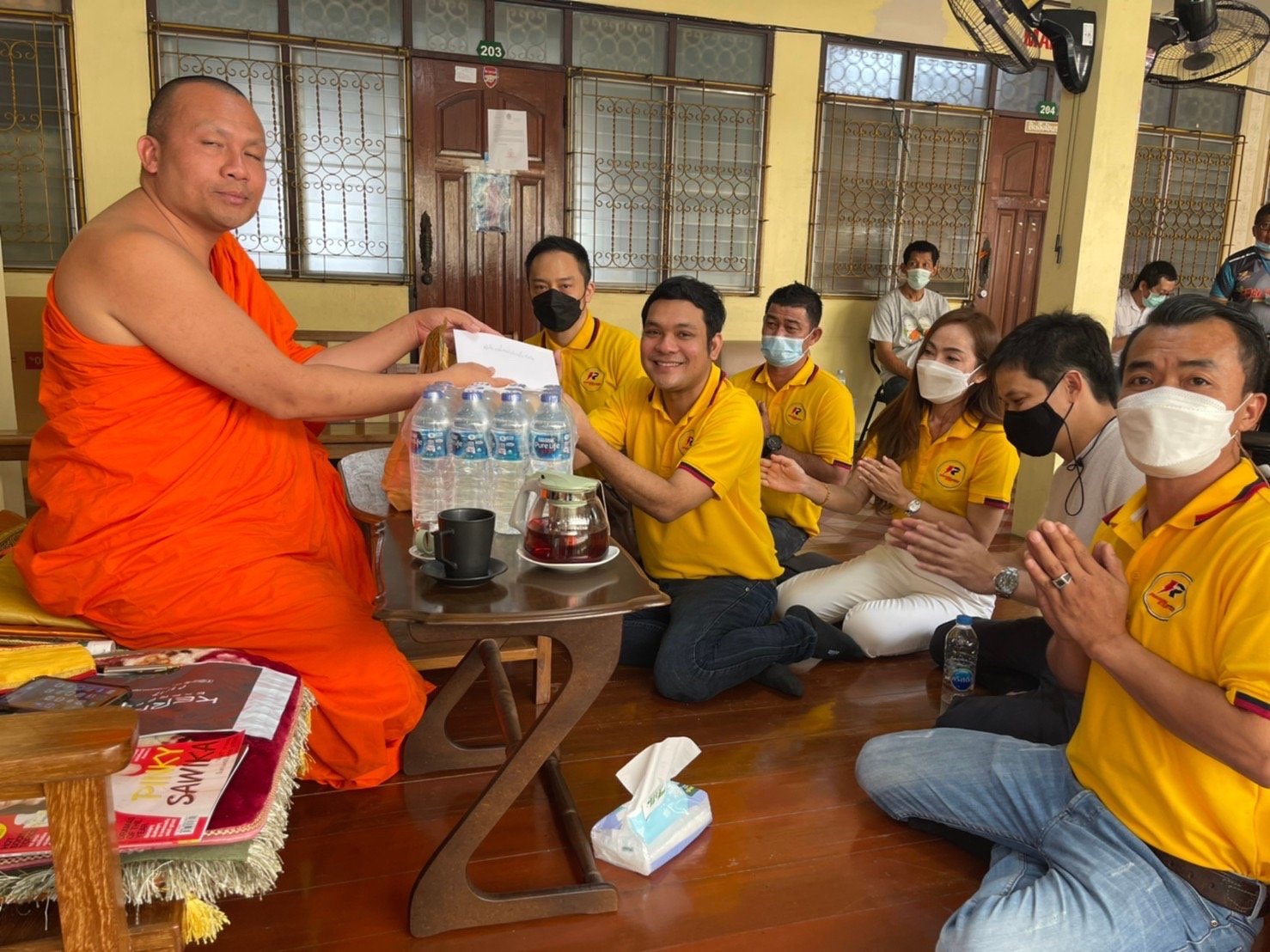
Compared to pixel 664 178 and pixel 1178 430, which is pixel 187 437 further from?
pixel 664 178

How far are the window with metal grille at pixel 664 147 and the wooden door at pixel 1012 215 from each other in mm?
1846

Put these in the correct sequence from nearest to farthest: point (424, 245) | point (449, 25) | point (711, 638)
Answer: point (711, 638) → point (449, 25) → point (424, 245)

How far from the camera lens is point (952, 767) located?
179 cm

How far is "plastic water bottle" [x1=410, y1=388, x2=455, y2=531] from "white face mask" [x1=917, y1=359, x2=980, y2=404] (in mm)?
1544

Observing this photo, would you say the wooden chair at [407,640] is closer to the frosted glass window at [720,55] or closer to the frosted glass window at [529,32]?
the frosted glass window at [529,32]

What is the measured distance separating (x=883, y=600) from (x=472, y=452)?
1679 mm

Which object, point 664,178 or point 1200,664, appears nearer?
point 1200,664

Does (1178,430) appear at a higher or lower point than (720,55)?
lower

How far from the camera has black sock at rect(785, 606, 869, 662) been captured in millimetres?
2818

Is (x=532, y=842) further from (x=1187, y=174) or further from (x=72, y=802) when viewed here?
(x=1187, y=174)

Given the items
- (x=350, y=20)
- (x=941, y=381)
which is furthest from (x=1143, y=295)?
(x=350, y=20)

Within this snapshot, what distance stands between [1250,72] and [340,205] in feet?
22.5

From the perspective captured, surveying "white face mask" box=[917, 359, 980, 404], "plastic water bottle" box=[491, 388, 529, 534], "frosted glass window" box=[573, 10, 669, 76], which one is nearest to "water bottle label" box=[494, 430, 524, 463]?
"plastic water bottle" box=[491, 388, 529, 534]

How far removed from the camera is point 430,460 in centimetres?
179
